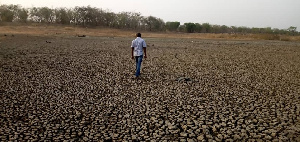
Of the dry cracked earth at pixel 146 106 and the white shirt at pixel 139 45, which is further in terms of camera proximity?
the white shirt at pixel 139 45

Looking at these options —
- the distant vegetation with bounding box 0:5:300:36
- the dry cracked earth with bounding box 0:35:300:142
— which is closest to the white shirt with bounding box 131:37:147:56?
the dry cracked earth with bounding box 0:35:300:142

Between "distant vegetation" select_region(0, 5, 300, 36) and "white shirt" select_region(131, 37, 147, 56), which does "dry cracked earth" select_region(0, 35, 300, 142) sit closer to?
"white shirt" select_region(131, 37, 147, 56)

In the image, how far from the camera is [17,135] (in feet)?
17.0

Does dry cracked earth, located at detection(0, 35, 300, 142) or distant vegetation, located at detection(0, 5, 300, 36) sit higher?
distant vegetation, located at detection(0, 5, 300, 36)

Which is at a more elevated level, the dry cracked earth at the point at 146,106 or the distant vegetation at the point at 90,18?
the distant vegetation at the point at 90,18

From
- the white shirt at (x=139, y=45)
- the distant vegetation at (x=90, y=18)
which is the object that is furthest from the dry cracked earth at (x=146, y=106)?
the distant vegetation at (x=90, y=18)

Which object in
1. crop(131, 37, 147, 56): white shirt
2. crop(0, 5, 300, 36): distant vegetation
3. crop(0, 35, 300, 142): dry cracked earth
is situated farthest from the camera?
crop(0, 5, 300, 36): distant vegetation

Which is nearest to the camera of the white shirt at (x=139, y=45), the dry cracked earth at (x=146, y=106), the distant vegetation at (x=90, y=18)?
the dry cracked earth at (x=146, y=106)

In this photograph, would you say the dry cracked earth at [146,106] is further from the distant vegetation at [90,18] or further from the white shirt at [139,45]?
the distant vegetation at [90,18]

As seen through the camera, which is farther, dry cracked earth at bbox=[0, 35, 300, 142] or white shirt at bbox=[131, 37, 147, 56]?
white shirt at bbox=[131, 37, 147, 56]

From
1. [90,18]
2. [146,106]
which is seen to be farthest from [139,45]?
[90,18]

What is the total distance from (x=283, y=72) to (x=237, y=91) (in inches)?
229

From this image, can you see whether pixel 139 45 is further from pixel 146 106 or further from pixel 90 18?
pixel 90 18

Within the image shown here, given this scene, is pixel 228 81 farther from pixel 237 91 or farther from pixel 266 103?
pixel 266 103
